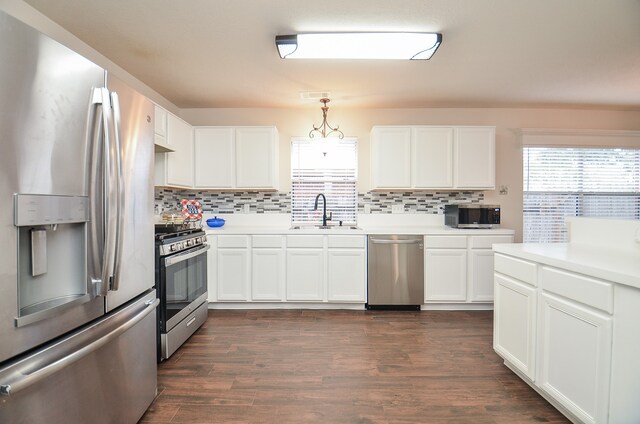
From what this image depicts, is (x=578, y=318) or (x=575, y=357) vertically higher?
(x=578, y=318)

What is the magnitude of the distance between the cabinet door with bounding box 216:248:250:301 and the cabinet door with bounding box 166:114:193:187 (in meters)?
0.92

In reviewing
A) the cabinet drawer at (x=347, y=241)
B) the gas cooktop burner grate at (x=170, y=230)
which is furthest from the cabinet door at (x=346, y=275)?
the gas cooktop burner grate at (x=170, y=230)

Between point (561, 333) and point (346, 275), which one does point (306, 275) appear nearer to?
point (346, 275)

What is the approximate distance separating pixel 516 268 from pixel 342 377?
1.37 metres

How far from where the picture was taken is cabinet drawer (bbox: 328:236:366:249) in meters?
3.38

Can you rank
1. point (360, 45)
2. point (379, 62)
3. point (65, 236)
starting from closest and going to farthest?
point (65, 236) → point (360, 45) → point (379, 62)

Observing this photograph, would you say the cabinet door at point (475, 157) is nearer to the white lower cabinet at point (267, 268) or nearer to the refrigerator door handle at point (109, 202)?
the white lower cabinet at point (267, 268)

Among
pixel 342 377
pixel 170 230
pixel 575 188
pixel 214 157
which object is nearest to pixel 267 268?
pixel 170 230

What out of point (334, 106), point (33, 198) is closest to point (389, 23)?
point (334, 106)

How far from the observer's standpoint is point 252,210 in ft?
13.0

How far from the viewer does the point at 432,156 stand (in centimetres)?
361

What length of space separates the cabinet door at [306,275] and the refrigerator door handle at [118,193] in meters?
2.15

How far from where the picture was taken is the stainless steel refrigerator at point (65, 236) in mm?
928

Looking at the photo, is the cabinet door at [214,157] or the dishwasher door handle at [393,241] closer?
the dishwasher door handle at [393,241]
